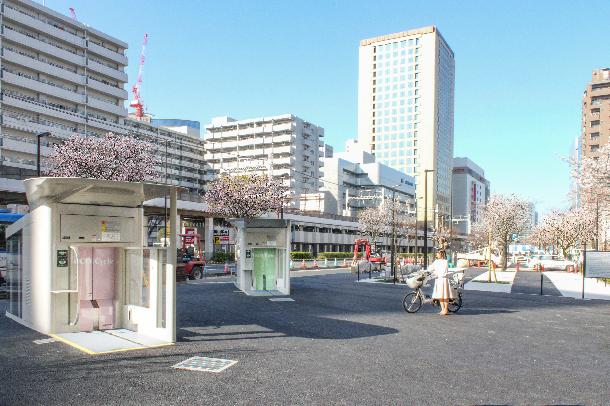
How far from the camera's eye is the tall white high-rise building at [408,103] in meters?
170

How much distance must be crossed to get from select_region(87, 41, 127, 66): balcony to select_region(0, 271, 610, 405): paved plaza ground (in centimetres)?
7319

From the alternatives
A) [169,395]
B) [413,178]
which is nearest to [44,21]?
[169,395]

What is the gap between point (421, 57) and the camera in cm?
17200

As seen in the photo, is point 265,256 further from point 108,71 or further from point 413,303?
point 108,71

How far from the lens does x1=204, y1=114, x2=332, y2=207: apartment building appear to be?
11669 centimetres

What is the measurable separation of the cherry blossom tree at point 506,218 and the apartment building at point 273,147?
6168 cm

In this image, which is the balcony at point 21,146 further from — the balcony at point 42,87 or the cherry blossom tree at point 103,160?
the cherry blossom tree at point 103,160

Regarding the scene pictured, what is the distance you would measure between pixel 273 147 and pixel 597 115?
242ft

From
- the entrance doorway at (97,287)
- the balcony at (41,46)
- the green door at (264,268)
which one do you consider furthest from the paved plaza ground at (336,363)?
the balcony at (41,46)

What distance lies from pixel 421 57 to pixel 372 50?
17975 millimetres

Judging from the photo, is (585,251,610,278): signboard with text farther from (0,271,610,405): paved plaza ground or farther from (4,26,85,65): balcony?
(4,26,85,65): balcony

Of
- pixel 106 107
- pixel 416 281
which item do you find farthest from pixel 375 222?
pixel 416 281

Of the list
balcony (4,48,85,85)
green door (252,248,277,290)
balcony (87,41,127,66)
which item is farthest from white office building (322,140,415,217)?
green door (252,248,277,290)

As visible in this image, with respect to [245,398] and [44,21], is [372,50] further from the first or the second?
[245,398]
